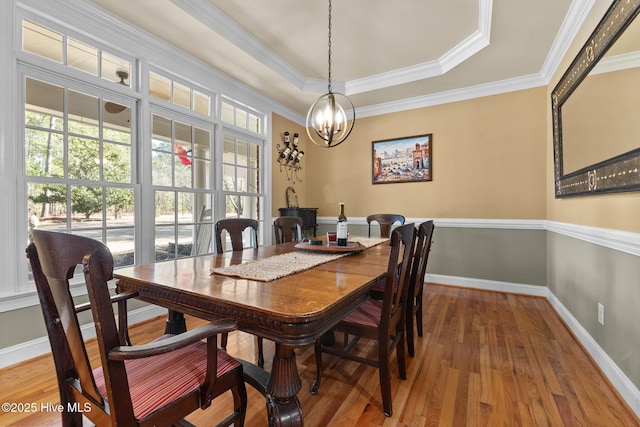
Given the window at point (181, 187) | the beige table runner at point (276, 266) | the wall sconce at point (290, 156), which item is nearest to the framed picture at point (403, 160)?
the wall sconce at point (290, 156)

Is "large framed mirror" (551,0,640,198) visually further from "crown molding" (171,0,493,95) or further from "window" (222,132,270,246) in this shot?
"window" (222,132,270,246)

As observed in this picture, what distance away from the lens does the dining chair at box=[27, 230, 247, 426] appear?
71 centimetres

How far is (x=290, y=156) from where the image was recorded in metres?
4.55

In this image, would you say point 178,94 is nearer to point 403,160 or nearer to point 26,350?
point 26,350

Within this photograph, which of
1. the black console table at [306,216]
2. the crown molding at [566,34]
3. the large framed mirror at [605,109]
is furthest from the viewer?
the black console table at [306,216]

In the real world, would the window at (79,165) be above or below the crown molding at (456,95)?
below

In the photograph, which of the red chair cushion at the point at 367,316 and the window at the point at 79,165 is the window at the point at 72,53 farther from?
the red chair cushion at the point at 367,316

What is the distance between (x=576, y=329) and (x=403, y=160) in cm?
267

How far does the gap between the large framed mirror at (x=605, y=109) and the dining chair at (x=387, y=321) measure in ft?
4.16

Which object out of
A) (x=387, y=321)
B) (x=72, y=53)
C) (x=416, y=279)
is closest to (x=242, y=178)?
(x=72, y=53)

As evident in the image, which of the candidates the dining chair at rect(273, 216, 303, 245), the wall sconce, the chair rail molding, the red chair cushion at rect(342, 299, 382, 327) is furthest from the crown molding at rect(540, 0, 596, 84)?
the wall sconce

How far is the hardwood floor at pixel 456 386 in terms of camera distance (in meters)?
1.45

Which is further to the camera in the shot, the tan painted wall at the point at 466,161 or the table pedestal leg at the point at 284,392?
the tan painted wall at the point at 466,161

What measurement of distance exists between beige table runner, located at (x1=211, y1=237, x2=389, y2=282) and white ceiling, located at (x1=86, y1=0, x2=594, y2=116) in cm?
211
